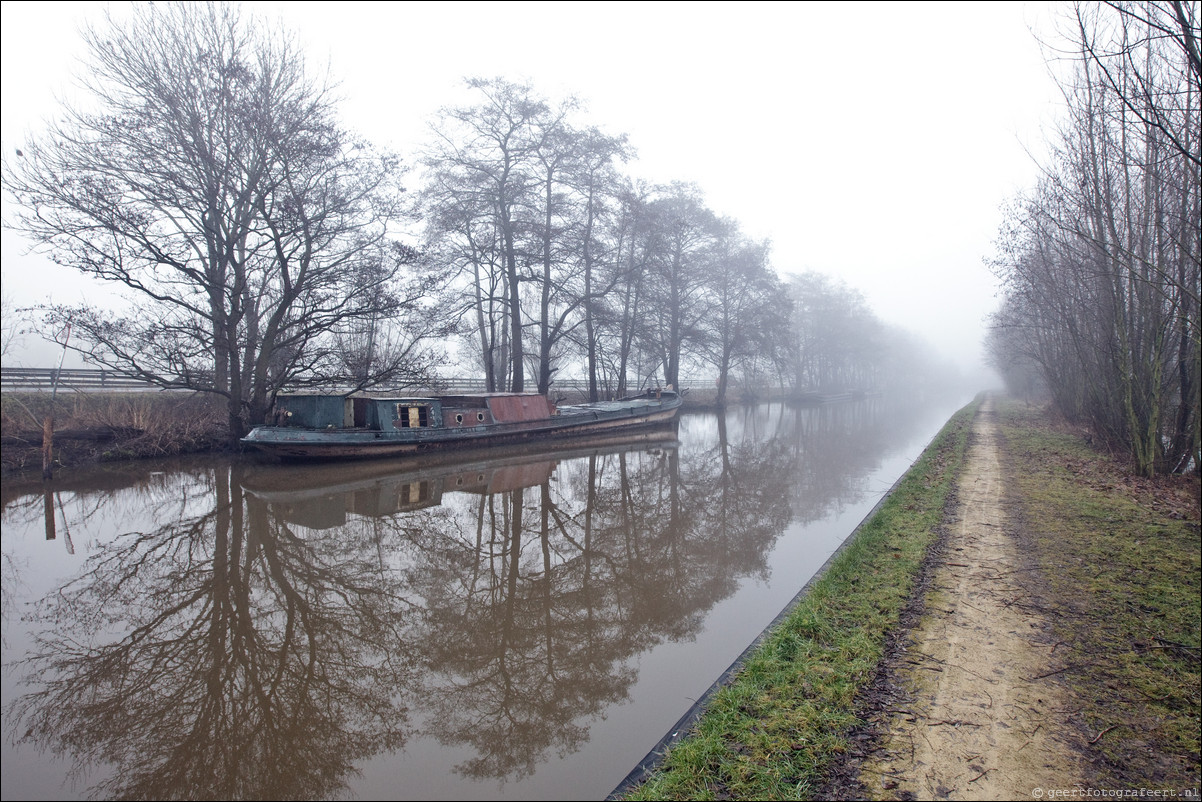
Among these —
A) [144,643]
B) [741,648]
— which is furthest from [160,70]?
[741,648]

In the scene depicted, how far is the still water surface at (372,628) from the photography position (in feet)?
11.8

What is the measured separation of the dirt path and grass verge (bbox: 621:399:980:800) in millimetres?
262

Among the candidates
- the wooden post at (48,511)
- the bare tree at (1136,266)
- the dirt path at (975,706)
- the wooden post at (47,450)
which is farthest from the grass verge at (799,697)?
the wooden post at (47,450)

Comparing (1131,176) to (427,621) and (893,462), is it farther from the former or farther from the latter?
(427,621)

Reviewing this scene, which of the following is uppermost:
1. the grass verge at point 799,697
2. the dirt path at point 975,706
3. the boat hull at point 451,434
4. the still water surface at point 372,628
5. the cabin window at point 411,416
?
the cabin window at point 411,416

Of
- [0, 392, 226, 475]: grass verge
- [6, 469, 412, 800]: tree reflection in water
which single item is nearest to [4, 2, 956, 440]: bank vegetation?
[0, 392, 226, 475]: grass verge

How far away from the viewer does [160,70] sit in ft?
49.0

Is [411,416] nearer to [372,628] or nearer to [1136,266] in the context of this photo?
[372,628]

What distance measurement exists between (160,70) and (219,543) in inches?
558

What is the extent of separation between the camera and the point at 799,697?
12.5 feet

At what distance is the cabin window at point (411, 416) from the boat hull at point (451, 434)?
514 mm

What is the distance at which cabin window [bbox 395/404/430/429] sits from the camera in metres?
17.2

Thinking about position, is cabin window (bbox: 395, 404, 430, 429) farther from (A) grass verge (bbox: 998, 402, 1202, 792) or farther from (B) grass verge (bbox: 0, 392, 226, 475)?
(A) grass verge (bbox: 998, 402, 1202, 792)

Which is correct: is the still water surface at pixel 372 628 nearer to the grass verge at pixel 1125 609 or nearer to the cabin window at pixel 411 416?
the grass verge at pixel 1125 609
